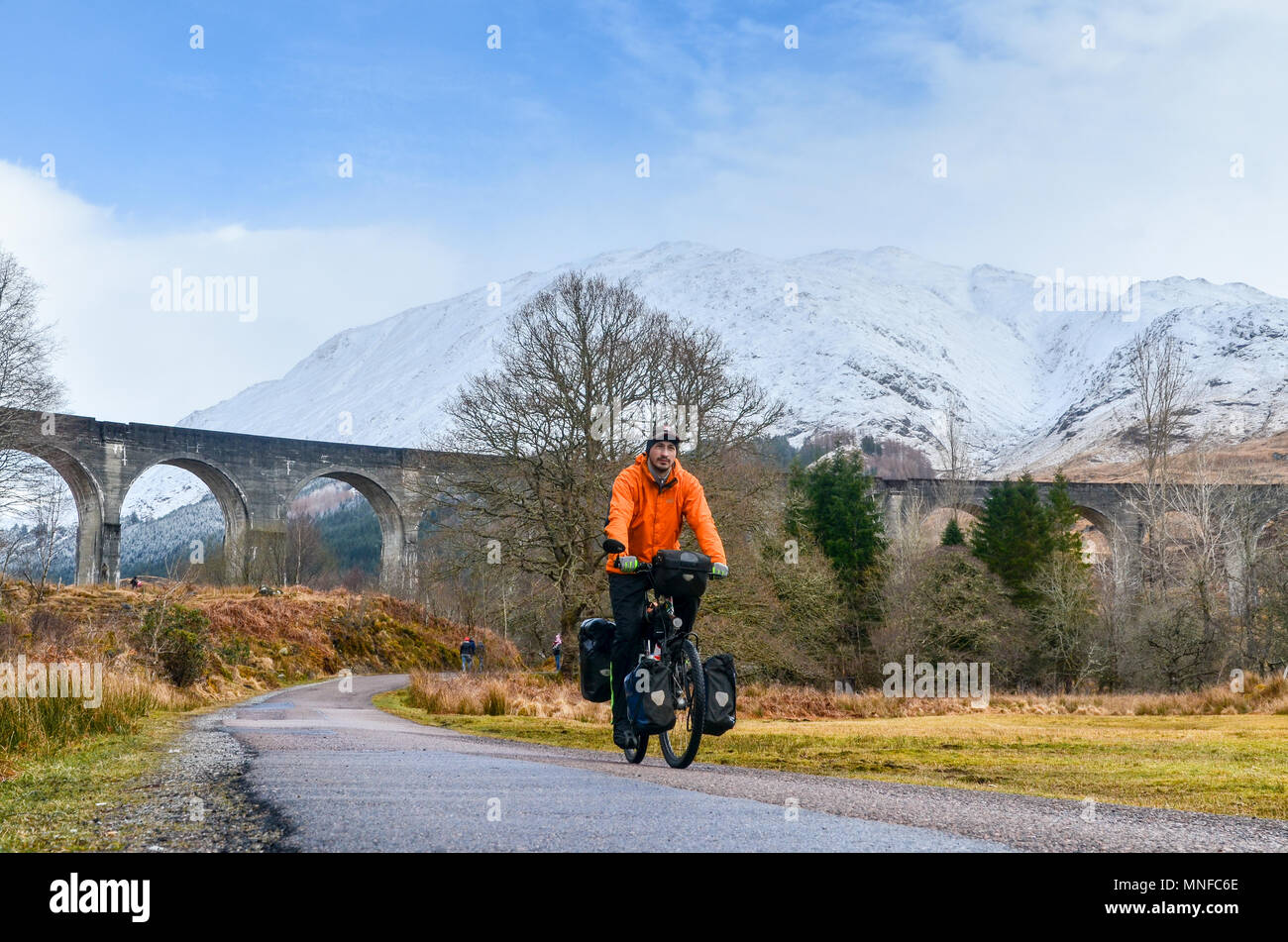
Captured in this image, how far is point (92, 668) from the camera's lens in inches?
532

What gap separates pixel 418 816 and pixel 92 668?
10.5m

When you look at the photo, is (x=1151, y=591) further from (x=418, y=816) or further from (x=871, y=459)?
(x=871, y=459)

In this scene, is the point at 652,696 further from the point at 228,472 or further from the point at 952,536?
the point at 952,536

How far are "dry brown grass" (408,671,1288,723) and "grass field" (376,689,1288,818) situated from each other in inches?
34.3

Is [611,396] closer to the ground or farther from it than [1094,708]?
farther from it

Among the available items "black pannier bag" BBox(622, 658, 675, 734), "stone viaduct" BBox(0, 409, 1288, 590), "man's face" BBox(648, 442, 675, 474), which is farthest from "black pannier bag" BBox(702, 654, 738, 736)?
"stone viaduct" BBox(0, 409, 1288, 590)

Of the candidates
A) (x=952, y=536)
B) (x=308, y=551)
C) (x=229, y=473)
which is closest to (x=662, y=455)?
(x=229, y=473)

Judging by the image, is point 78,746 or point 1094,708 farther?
point 1094,708

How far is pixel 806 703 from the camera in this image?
73.0ft

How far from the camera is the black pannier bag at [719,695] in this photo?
23.1 feet

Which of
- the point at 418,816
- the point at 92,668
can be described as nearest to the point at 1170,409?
the point at 92,668

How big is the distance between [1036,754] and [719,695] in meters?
4.83

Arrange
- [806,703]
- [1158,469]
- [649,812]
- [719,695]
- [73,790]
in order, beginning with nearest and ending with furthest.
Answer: [649,812], [73,790], [719,695], [806,703], [1158,469]
